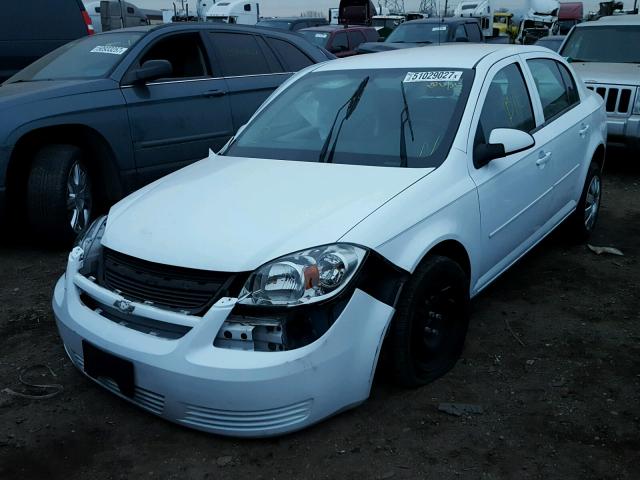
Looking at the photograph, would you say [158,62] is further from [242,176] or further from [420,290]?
[420,290]

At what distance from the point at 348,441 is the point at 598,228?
385 centimetres

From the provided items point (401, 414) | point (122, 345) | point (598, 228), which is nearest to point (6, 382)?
point (122, 345)

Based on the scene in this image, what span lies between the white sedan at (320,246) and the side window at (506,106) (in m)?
0.01

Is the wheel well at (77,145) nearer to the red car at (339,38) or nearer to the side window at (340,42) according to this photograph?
the red car at (339,38)

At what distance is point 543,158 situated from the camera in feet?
13.1

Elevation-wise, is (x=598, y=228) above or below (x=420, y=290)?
below

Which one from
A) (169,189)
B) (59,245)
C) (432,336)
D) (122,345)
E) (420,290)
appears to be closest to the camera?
(122,345)

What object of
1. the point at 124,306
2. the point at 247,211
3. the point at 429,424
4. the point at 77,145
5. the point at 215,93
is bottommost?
the point at 429,424

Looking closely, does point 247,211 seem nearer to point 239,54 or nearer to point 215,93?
point 215,93

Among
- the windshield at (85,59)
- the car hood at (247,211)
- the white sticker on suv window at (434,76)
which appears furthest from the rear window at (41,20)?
the white sticker on suv window at (434,76)

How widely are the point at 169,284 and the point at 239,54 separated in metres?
4.14

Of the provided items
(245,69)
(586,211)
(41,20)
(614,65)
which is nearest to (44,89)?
(245,69)

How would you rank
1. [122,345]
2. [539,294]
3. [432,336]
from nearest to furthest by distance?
[122,345]
[432,336]
[539,294]

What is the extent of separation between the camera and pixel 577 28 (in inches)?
356
